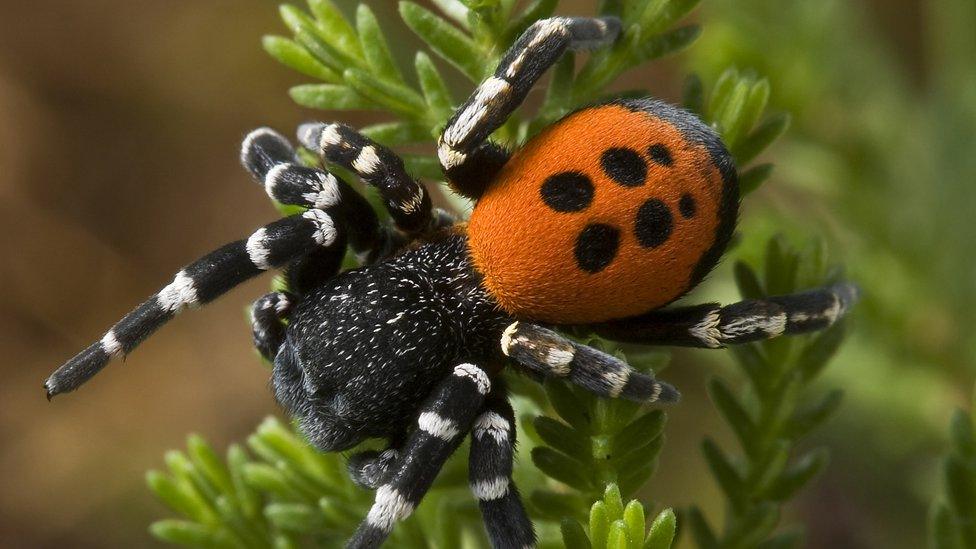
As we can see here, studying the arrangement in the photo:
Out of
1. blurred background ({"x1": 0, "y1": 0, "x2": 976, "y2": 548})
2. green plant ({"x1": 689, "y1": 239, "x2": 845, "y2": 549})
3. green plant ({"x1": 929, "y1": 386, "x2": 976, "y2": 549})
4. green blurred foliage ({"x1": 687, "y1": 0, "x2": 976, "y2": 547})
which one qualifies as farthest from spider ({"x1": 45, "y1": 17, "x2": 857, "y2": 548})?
green blurred foliage ({"x1": 687, "y1": 0, "x2": 976, "y2": 547})

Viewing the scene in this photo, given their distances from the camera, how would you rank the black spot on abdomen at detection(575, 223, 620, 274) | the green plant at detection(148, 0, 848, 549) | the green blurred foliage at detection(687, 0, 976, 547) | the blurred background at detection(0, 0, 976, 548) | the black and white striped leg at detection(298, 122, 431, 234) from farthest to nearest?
the blurred background at detection(0, 0, 976, 548)
the green blurred foliage at detection(687, 0, 976, 547)
the black and white striped leg at detection(298, 122, 431, 234)
the black spot on abdomen at detection(575, 223, 620, 274)
the green plant at detection(148, 0, 848, 549)

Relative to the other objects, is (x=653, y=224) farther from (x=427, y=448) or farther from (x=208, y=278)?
(x=208, y=278)

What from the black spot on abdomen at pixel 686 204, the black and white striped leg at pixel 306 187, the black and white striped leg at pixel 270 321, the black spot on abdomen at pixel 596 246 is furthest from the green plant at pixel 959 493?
the black and white striped leg at pixel 270 321

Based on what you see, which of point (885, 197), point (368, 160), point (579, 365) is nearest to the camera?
point (579, 365)

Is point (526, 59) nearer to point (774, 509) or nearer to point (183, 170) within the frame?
point (774, 509)

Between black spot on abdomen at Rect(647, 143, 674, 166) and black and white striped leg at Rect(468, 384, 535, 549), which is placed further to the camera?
black spot on abdomen at Rect(647, 143, 674, 166)

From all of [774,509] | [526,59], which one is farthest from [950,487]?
[526,59]

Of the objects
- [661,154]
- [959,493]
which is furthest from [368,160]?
[959,493]

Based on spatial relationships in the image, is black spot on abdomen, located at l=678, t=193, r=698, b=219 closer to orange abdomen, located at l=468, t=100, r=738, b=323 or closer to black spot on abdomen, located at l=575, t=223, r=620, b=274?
orange abdomen, located at l=468, t=100, r=738, b=323
